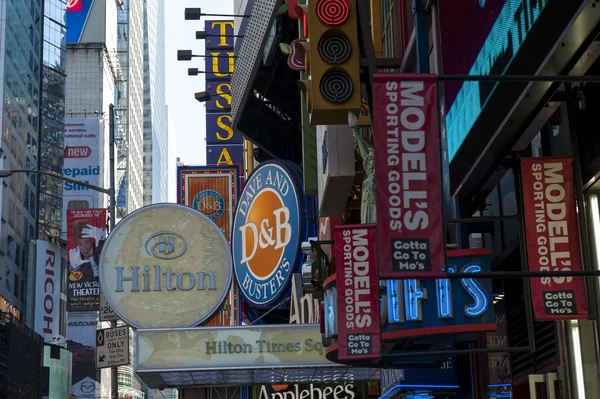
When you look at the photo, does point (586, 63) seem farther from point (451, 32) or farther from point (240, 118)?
point (240, 118)

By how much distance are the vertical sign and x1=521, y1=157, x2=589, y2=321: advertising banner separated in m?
47.1

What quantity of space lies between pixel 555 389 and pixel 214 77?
49400mm

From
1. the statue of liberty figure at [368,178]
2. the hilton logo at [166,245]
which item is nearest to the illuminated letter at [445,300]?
the statue of liberty figure at [368,178]

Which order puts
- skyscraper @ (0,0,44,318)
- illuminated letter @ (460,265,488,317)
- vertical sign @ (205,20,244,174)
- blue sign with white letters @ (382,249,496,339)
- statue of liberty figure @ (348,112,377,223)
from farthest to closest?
skyscraper @ (0,0,44,318) < vertical sign @ (205,20,244,174) < statue of liberty figure @ (348,112,377,223) < illuminated letter @ (460,265,488,317) < blue sign with white letters @ (382,249,496,339)

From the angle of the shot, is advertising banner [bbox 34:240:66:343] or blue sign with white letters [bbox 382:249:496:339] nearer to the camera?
blue sign with white letters [bbox 382:249:496:339]

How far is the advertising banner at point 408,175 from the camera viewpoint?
9422mm

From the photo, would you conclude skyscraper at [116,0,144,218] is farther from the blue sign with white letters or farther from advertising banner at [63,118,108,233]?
the blue sign with white letters

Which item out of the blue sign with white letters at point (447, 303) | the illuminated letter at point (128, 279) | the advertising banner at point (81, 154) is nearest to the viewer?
the blue sign with white letters at point (447, 303)

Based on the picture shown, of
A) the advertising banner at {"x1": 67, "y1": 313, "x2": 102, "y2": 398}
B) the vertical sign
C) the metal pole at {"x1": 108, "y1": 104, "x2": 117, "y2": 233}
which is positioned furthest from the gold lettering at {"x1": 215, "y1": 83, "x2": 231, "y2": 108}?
the advertising banner at {"x1": 67, "y1": 313, "x2": 102, "y2": 398}

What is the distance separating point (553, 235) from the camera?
39.5 feet

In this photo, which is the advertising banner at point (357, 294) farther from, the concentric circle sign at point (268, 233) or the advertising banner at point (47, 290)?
the advertising banner at point (47, 290)

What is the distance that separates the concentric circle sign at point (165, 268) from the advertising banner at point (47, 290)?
2544 inches

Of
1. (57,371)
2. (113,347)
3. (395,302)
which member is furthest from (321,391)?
(57,371)

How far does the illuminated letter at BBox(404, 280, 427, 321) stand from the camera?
14.7m
